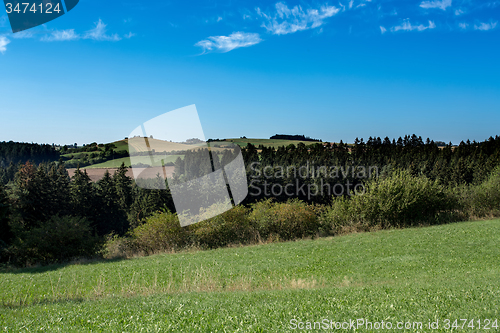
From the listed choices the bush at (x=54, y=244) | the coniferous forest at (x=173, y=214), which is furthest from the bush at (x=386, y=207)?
the bush at (x=54, y=244)

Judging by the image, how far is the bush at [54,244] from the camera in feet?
70.1

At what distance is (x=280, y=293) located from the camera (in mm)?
7633

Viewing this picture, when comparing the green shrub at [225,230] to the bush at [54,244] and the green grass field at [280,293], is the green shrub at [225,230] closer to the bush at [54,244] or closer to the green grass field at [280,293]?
the green grass field at [280,293]

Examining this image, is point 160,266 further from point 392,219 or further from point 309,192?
point 309,192

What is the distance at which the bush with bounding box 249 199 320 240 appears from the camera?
23.7m

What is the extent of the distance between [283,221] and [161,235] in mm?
9536

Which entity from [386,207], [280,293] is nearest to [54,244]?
[280,293]

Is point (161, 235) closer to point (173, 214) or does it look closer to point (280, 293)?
point (173, 214)

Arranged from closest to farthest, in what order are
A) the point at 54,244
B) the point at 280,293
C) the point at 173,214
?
the point at 280,293, the point at 54,244, the point at 173,214

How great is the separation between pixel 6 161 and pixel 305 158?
88007mm

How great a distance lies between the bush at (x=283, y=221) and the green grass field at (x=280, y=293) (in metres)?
7.11

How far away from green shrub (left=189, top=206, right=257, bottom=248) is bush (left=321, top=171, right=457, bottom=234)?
7.52 metres

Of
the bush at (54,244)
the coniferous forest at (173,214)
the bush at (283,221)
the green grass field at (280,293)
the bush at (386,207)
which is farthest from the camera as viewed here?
the bush at (386,207)

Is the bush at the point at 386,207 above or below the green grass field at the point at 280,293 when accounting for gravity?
below
